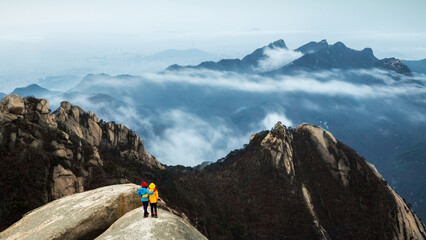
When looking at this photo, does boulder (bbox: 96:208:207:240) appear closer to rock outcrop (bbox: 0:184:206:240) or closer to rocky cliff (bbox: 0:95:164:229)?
rock outcrop (bbox: 0:184:206:240)

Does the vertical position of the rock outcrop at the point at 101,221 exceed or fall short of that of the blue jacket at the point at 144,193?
it falls short

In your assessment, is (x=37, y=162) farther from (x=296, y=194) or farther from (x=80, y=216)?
(x=296, y=194)

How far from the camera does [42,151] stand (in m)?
69.3

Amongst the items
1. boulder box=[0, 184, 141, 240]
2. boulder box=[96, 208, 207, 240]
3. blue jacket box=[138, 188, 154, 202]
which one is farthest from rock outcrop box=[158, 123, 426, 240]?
boulder box=[96, 208, 207, 240]

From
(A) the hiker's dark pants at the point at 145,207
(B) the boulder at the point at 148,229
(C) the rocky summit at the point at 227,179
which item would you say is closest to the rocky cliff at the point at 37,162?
(C) the rocky summit at the point at 227,179

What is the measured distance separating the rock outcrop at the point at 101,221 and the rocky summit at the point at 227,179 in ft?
102

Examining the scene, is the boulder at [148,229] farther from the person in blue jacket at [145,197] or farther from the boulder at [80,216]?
the boulder at [80,216]

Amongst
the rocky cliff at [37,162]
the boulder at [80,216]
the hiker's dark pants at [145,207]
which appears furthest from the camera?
the rocky cliff at [37,162]

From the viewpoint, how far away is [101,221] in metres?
28.6

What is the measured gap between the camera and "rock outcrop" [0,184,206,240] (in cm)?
2408

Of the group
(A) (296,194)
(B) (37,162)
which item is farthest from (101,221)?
(A) (296,194)

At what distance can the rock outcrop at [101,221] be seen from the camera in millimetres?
24078

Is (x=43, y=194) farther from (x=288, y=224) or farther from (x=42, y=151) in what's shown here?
(x=288, y=224)

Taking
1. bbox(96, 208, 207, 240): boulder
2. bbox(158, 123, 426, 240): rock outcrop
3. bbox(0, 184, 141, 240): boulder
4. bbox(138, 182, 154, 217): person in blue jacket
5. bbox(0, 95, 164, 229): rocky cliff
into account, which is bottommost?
bbox(158, 123, 426, 240): rock outcrop
